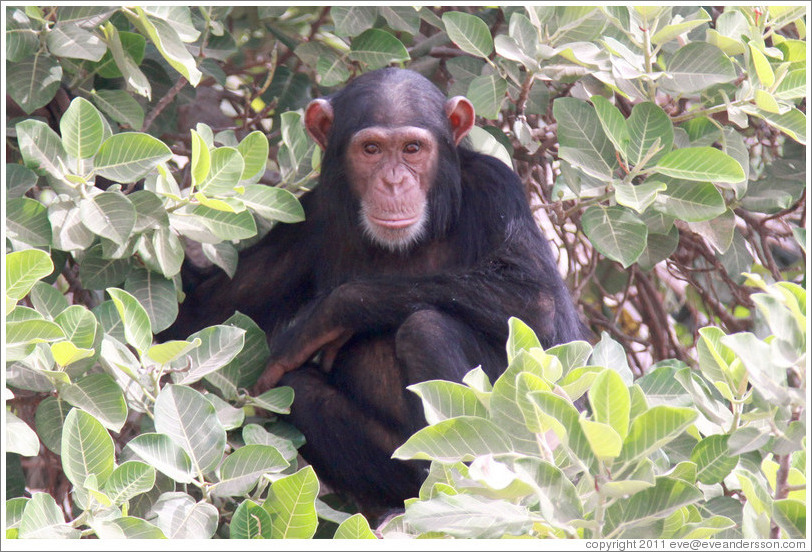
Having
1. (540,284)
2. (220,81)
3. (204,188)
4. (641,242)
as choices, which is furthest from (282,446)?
(220,81)

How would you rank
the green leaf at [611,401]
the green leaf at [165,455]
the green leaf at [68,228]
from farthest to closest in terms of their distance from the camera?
the green leaf at [68,228] < the green leaf at [165,455] < the green leaf at [611,401]

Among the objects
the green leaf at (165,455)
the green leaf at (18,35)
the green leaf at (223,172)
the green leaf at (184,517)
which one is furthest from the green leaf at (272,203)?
the green leaf at (184,517)

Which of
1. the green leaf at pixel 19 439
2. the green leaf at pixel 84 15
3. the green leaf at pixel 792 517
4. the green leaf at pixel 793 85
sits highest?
the green leaf at pixel 84 15

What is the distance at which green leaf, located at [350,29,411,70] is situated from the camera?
425 cm

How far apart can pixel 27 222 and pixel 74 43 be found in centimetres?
69

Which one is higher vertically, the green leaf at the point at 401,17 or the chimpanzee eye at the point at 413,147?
the green leaf at the point at 401,17

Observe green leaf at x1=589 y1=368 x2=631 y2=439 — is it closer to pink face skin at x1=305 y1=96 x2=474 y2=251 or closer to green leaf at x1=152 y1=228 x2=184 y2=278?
green leaf at x1=152 y1=228 x2=184 y2=278

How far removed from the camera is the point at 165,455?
2.94 metres

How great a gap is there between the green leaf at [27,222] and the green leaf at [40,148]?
0.38ft

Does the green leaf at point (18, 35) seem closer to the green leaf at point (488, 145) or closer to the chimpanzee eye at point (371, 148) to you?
the chimpanzee eye at point (371, 148)

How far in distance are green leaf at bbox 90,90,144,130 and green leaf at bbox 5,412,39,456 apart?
1.33 metres

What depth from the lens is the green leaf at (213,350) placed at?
10.8 feet

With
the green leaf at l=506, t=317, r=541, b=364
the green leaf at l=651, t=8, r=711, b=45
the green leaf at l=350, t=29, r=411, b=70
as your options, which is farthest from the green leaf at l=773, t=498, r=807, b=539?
the green leaf at l=350, t=29, r=411, b=70

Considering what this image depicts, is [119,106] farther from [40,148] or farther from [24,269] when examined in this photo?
[24,269]
